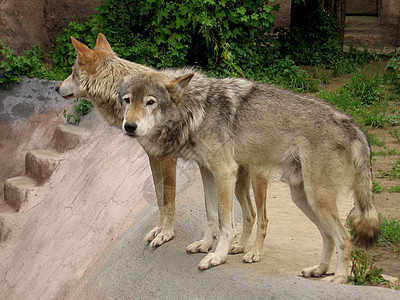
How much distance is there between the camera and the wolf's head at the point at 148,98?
177 inches

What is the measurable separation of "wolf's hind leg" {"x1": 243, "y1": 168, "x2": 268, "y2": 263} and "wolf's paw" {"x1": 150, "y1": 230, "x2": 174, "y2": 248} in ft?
2.66

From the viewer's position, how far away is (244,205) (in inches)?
207

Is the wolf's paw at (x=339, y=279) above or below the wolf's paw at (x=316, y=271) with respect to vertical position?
above

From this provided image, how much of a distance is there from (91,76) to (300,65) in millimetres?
6762

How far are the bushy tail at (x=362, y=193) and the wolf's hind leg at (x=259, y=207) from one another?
791mm

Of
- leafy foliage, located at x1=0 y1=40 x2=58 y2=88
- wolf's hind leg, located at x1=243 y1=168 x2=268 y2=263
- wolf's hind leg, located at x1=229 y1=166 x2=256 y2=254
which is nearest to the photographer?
wolf's hind leg, located at x1=243 y1=168 x2=268 y2=263

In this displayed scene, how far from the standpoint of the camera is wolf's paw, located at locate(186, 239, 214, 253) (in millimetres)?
5094

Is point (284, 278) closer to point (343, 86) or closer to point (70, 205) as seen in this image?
point (70, 205)

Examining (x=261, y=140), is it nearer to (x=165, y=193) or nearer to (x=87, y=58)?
(x=165, y=193)

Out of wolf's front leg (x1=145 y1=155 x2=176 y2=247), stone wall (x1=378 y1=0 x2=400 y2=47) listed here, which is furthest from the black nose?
stone wall (x1=378 y1=0 x2=400 y2=47)

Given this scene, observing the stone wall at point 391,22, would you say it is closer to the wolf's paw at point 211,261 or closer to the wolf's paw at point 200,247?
the wolf's paw at point 200,247

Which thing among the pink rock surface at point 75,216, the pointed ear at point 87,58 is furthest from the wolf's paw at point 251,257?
the pointed ear at point 87,58

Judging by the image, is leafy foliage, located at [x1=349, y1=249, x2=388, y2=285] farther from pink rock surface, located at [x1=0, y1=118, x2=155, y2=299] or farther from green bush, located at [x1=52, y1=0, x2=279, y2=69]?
green bush, located at [x1=52, y1=0, x2=279, y2=69]

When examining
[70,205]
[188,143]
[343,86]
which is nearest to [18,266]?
[70,205]
